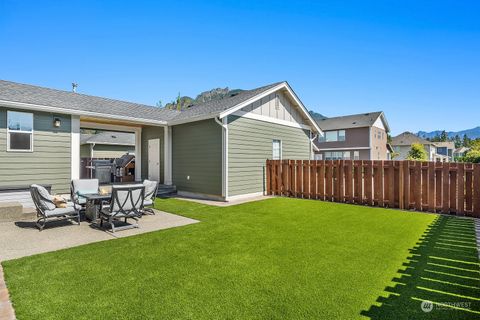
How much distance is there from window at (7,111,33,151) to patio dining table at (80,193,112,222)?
356cm

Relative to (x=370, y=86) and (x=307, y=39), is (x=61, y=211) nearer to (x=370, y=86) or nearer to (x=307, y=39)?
(x=307, y=39)

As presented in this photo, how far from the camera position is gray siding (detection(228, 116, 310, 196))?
10141mm

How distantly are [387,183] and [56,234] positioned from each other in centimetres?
953

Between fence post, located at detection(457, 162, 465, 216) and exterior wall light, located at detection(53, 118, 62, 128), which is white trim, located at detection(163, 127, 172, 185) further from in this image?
fence post, located at detection(457, 162, 465, 216)

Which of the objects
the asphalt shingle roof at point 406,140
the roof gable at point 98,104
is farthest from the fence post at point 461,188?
the asphalt shingle roof at point 406,140

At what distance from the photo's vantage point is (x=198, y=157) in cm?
1094

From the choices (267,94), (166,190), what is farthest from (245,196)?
(267,94)

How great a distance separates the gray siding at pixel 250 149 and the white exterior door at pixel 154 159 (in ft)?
15.9

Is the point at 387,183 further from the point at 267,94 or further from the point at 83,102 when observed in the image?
the point at 83,102

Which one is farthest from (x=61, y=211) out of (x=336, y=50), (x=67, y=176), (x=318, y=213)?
(x=336, y=50)

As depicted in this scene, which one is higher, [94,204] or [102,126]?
[102,126]

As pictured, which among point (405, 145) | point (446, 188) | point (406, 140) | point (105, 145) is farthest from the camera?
point (406, 140)

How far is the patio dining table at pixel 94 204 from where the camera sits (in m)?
6.43

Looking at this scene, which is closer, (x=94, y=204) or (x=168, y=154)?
(x=94, y=204)
